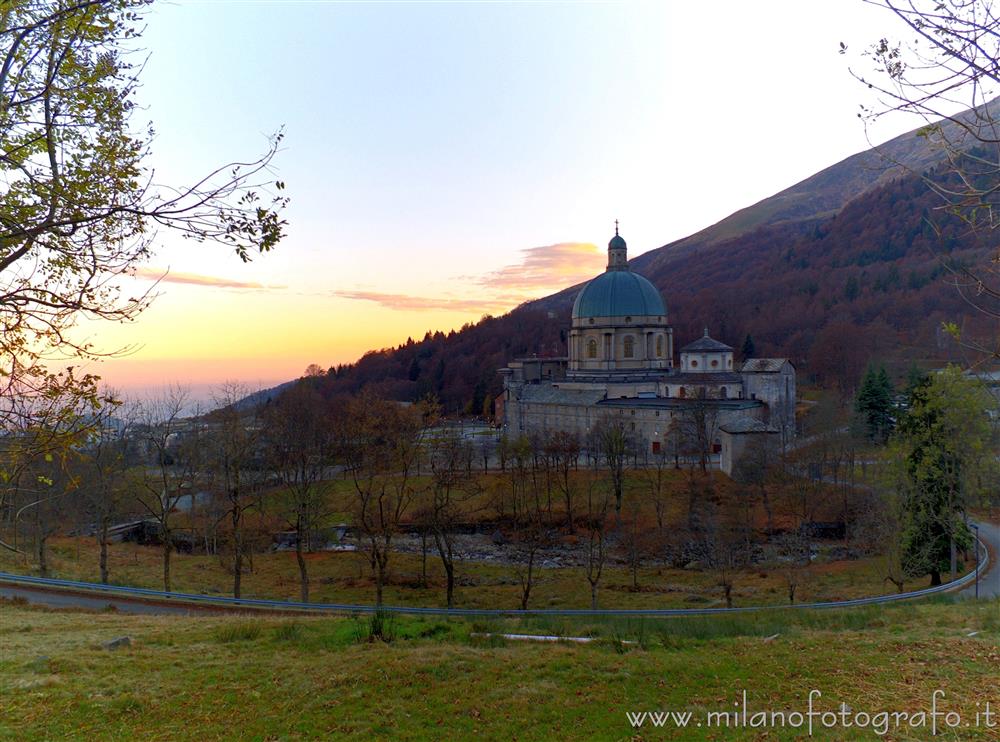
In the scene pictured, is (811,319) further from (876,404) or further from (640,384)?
(640,384)

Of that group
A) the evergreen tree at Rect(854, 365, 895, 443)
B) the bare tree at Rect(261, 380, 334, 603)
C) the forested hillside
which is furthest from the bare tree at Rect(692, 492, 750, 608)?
the forested hillside

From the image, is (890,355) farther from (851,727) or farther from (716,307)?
(851,727)

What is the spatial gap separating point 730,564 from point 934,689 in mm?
18660

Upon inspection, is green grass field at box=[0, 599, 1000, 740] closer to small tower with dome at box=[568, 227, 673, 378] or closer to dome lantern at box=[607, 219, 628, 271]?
small tower with dome at box=[568, 227, 673, 378]

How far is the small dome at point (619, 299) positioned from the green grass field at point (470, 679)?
4762cm

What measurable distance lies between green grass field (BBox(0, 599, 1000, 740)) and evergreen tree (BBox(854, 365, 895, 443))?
124 ft

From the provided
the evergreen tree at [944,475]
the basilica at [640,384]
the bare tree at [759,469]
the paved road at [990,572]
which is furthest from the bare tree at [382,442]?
the basilica at [640,384]

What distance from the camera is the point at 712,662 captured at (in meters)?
9.37

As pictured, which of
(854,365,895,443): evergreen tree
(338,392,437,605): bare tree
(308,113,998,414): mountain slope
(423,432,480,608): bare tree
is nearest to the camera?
(423,432,480,608): bare tree

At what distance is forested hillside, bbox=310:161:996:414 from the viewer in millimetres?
78500

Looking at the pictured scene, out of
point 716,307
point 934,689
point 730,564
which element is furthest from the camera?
point 716,307

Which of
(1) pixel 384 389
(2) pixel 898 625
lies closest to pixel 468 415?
(1) pixel 384 389

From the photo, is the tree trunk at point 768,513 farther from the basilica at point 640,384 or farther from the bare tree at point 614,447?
the bare tree at point 614,447

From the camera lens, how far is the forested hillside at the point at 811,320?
7850 cm
